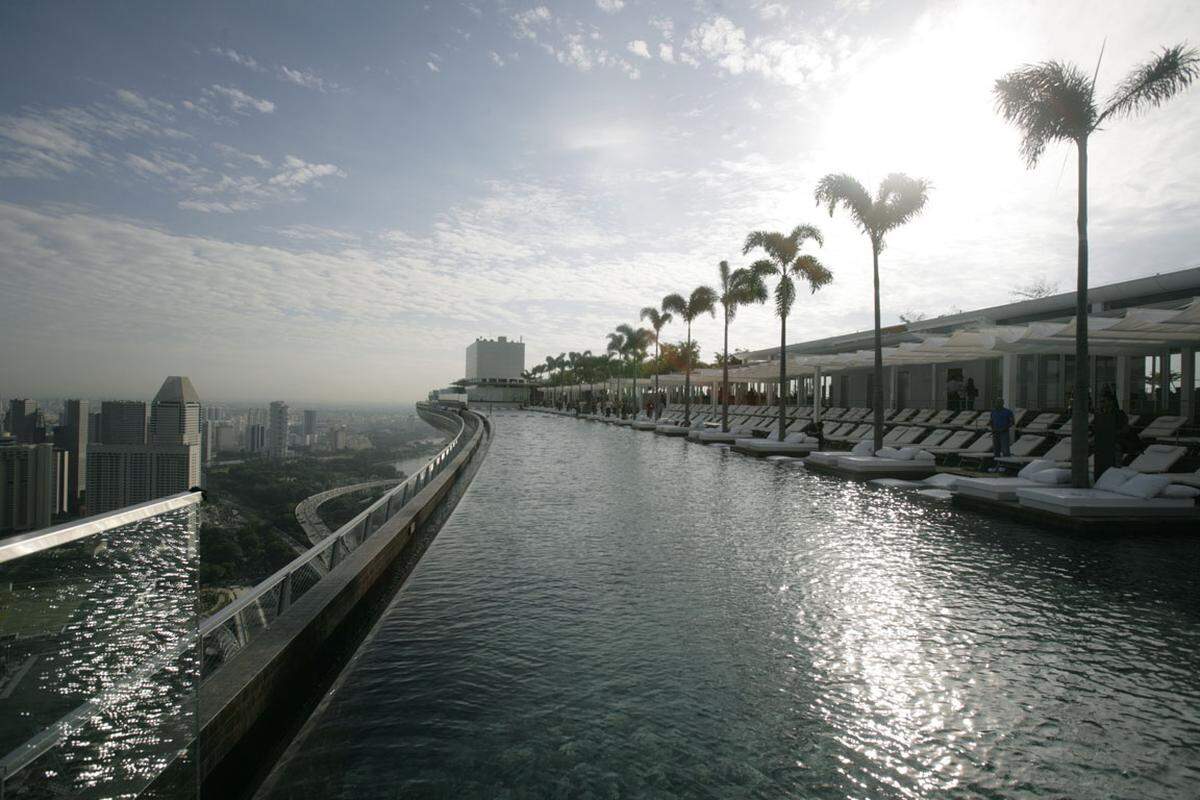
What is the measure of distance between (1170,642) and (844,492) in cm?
739

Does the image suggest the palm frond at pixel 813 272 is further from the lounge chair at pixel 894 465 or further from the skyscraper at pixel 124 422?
the skyscraper at pixel 124 422

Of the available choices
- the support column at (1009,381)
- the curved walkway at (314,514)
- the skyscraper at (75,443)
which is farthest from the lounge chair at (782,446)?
the skyscraper at (75,443)

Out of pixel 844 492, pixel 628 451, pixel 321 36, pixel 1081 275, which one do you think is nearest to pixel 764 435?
pixel 628 451

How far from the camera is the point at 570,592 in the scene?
18.0 feet

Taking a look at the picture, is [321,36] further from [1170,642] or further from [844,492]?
[1170,642]

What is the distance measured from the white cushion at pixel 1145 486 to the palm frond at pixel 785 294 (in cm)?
1373

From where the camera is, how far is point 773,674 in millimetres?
3883

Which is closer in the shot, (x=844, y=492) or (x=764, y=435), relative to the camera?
(x=844, y=492)

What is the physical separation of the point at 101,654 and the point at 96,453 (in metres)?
0.84

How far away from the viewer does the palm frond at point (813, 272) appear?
2103 centimetres

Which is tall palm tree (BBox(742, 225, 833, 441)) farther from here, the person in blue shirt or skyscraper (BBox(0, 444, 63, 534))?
skyscraper (BBox(0, 444, 63, 534))

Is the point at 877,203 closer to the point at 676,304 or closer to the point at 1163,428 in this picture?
the point at 1163,428

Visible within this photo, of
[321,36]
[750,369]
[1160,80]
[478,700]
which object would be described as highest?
[321,36]

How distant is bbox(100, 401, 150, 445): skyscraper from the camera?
2682 mm
